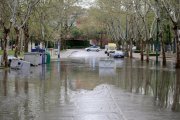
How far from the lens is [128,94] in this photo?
699 inches

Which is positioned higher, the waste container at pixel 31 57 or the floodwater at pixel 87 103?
the waste container at pixel 31 57

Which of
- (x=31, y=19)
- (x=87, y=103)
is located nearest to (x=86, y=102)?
(x=87, y=103)

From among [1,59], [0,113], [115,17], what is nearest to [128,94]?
[0,113]

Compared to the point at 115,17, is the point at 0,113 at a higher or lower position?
lower

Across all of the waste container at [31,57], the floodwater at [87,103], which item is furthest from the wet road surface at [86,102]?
the waste container at [31,57]

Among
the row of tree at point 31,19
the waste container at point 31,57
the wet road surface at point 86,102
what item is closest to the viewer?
the wet road surface at point 86,102

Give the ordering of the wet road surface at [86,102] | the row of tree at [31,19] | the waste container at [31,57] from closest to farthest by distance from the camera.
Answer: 1. the wet road surface at [86,102]
2. the row of tree at [31,19]
3. the waste container at [31,57]

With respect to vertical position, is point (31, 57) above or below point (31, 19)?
below

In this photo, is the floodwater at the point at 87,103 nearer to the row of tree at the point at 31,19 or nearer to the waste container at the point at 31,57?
the row of tree at the point at 31,19

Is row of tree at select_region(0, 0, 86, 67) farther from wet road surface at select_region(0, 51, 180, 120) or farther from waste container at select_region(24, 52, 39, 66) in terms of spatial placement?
wet road surface at select_region(0, 51, 180, 120)

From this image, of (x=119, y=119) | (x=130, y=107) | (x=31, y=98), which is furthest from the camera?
(x=31, y=98)

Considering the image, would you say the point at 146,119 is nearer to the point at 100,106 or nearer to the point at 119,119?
the point at 119,119

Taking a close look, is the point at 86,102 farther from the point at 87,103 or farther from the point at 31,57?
the point at 31,57

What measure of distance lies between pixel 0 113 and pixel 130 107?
3.84 metres
